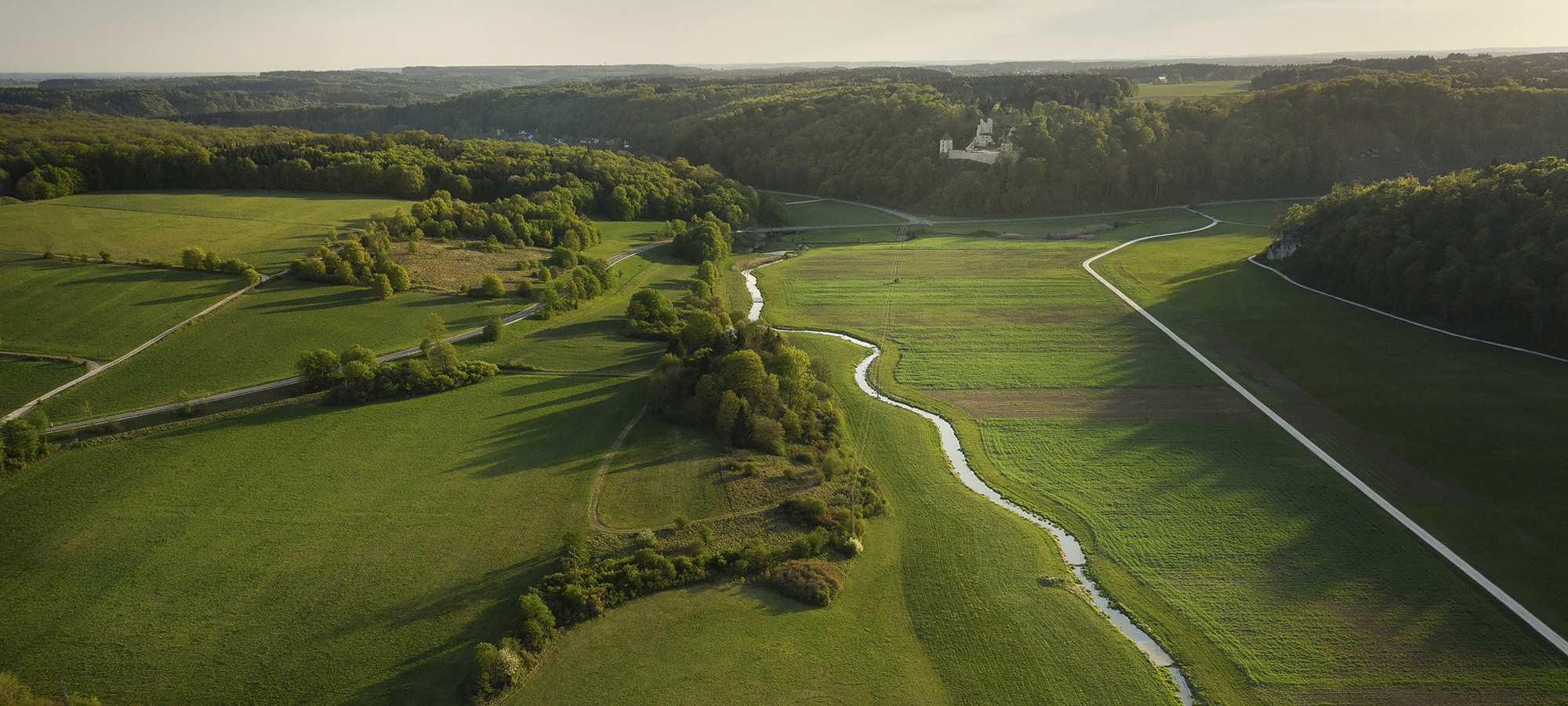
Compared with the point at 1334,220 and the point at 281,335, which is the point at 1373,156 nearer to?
the point at 1334,220

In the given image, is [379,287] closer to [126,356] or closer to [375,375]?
[126,356]

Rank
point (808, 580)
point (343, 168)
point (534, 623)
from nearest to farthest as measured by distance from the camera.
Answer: point (534, 623), point (808, 580), point (343, 168)

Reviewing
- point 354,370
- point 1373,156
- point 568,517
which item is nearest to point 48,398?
point 354,370

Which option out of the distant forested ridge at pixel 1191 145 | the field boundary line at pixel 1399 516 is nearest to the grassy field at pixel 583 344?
the field boundary line at pixel 1399 516

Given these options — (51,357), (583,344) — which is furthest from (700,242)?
(51,357)

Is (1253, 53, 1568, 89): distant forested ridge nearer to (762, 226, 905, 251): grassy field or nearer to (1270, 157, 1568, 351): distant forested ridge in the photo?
(1270, 157, 1568, 351): distant forested ridge

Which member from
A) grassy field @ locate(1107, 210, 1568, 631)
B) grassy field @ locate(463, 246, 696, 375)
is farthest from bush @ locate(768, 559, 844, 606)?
grassy field @ locate(1107, 210, 1568, 631)
